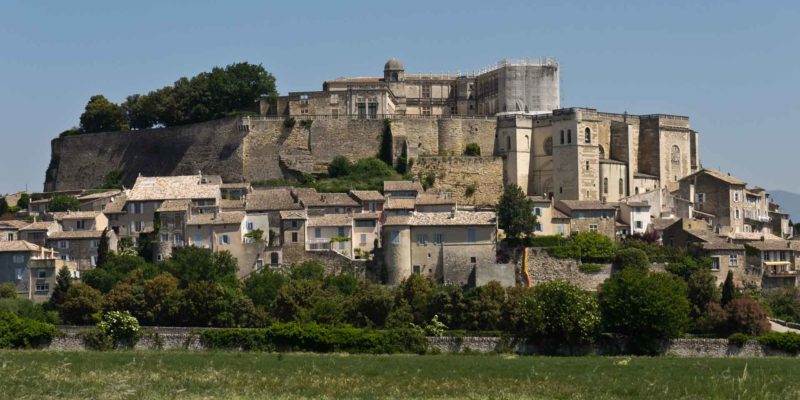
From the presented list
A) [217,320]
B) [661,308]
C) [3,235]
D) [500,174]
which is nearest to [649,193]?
[500,174]

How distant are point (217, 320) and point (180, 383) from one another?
20553mm

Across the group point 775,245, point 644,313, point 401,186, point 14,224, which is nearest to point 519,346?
point 644,313

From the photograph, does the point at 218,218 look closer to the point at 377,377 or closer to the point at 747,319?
the point at 747,319

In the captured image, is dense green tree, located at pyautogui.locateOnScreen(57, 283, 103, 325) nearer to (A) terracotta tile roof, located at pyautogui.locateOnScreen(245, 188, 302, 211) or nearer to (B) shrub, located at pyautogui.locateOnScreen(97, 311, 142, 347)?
(B) shrub, located at pyautogui.locateOnScreen(97, 311, 142, 347)

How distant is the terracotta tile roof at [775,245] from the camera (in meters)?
75.6

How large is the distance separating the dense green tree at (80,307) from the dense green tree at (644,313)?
71.5ft

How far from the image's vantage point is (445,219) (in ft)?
231

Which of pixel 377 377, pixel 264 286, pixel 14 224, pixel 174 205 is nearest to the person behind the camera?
pixel 377 377

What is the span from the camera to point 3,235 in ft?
251

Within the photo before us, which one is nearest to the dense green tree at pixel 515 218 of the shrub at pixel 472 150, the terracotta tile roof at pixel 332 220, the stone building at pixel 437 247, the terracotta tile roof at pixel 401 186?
the stone building at pixel 437 247

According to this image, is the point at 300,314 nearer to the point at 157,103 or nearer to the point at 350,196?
the point at 350,196

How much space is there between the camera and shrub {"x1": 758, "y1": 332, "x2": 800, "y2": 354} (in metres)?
58.3

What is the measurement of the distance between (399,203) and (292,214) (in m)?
5.76

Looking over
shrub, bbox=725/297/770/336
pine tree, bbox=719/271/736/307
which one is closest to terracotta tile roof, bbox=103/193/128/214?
pine tree, bbox=719/271/736/307
